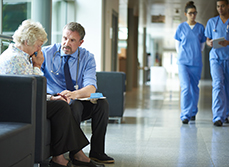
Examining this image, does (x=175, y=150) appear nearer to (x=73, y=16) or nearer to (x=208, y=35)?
(x=208, y=35)

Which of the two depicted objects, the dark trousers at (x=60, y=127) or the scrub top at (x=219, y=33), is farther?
the scrub top at (x=219, y=33)

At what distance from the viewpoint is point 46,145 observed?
220 cm

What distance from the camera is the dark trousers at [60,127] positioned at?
2.26 m

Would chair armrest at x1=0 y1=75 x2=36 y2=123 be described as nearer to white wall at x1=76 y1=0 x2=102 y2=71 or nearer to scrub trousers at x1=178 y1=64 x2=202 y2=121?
scrub trousers at x1=178 y1=64 x2=202 y2=121

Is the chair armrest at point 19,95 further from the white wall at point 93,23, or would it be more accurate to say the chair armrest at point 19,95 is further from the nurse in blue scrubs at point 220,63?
the white wall at point 93,23

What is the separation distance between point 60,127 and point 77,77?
674 millimetres

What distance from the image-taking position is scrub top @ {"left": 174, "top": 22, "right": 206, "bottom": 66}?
15.5 feet

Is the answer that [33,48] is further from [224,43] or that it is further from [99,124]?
[224,43]

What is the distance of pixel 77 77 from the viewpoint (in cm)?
286

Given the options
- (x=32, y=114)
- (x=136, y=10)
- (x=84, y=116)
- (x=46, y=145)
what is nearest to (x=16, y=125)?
(x=32, y=114)

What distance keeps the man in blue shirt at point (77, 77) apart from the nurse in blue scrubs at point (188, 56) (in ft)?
6.82

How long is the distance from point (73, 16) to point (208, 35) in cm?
278

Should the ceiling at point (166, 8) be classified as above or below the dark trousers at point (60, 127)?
above

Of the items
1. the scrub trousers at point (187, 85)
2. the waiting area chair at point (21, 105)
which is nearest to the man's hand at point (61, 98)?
the waiting area chair at point (21, 105)
